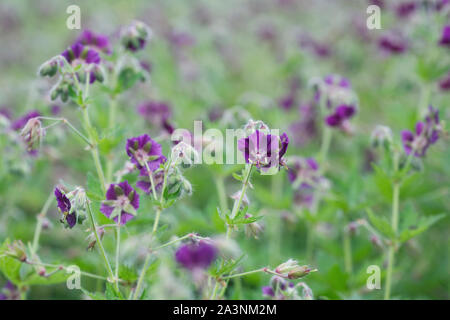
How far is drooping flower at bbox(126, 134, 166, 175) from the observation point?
6.59 ft

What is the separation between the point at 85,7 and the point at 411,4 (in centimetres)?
548

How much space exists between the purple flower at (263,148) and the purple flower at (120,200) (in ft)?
1.72

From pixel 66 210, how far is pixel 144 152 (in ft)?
1.32

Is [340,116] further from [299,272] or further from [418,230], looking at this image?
[299,272]

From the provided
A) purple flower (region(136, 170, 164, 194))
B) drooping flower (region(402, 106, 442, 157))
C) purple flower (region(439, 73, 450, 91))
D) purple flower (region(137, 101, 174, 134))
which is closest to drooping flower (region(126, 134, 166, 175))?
purple flower (region(136, 170, 164, 194))

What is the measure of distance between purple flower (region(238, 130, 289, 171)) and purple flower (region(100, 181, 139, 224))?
525 millimetres

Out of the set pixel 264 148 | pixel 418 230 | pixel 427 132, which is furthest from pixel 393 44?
pixel 264 148

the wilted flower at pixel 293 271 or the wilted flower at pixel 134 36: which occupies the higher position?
the wilted flower at pixel 134 36

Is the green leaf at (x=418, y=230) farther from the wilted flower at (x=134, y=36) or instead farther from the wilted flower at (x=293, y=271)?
the wilted flower at (x=134, y=36)

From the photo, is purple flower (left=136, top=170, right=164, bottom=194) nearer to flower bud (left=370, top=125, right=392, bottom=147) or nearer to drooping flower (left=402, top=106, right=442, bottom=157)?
flower bud (left=370, top=125, right=392, bottom=147)

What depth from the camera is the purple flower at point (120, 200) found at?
198 cm

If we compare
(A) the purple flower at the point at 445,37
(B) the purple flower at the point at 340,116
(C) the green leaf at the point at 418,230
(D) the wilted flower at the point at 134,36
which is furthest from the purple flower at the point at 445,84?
(D) the wilted flower at the point at 134,36

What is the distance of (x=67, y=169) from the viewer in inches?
196
